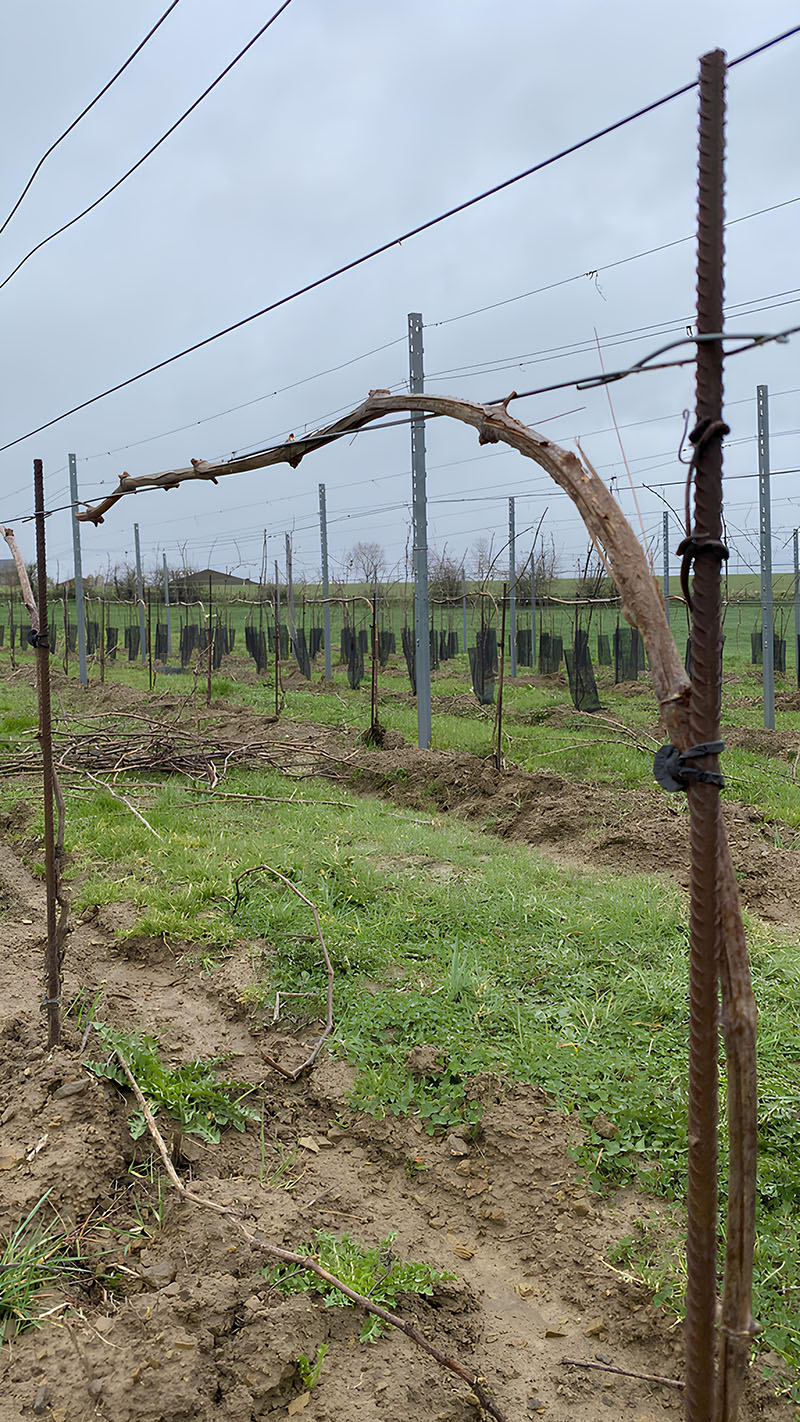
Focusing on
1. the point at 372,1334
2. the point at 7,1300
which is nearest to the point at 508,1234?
the point at 372,1334

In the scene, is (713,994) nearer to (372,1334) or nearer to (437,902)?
(372,1334)

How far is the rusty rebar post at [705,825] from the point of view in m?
1.32

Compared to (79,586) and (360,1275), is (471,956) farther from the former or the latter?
(79,586)

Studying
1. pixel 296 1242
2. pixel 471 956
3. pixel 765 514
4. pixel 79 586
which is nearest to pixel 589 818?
pixel 471 956

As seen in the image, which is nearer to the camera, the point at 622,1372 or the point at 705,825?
the point at 705,825

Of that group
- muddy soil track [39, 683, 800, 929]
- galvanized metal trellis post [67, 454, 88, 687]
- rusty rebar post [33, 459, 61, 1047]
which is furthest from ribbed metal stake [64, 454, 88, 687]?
rusty rebar post [33, 459, 61, 1047]

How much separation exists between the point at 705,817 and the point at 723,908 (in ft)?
0.45

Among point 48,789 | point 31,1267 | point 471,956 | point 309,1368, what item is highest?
point 48,789

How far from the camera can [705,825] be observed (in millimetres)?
1360

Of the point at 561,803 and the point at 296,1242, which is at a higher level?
the point at 561,803

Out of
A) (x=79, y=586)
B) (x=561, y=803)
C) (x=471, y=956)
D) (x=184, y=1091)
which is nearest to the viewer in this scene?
(x=184, y=1091)

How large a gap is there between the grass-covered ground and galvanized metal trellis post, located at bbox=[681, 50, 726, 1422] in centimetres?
98

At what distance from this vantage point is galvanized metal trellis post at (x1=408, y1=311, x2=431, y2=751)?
8.81 meters

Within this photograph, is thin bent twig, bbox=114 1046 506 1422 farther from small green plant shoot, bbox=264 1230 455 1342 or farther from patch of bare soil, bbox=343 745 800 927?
patch of bare soil, bbox=343 745 800 927
